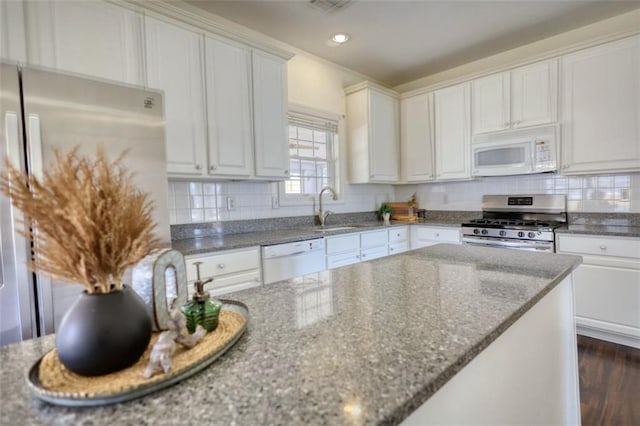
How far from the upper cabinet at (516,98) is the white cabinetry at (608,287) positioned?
119 cm

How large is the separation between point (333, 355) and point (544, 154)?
327 cm

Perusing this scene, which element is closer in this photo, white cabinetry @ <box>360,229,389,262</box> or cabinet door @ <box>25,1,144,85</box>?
cabinet door @ <box>25,1,144,85</box>

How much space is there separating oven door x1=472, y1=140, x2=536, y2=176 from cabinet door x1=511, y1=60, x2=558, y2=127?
0.75 ft

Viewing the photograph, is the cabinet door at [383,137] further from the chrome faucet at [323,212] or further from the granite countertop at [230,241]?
the granite countertop at [230,241]

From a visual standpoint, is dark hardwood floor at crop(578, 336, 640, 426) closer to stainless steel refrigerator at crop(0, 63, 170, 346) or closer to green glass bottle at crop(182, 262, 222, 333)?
green glass bottle at crop(182, 262, 222, 333)

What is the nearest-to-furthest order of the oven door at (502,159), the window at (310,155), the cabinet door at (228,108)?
the cabinet door at (228,108) → the oven door at (502,159) → the window at (310,155)

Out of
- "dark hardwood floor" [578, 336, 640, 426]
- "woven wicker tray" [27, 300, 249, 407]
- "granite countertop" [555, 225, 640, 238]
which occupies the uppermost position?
"woven wicker tray" [27, 300, 249, 407]

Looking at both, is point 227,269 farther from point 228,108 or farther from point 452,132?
point 452,132

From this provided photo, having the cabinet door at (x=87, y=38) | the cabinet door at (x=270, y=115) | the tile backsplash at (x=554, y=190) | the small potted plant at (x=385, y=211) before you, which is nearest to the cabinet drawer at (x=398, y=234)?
the small potted plant at (x=385, y=211)

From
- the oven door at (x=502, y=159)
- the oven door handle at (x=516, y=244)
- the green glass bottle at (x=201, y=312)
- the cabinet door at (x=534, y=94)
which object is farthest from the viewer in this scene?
the oven door at (x=502, y=159)

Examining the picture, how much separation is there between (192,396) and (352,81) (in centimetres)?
402

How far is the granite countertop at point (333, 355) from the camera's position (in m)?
0.50

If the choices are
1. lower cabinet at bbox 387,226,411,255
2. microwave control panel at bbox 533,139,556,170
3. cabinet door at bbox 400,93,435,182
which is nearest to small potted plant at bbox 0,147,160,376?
lower cabinet at bbox 387,226,411,255

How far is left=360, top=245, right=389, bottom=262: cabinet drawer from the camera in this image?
327 cm
